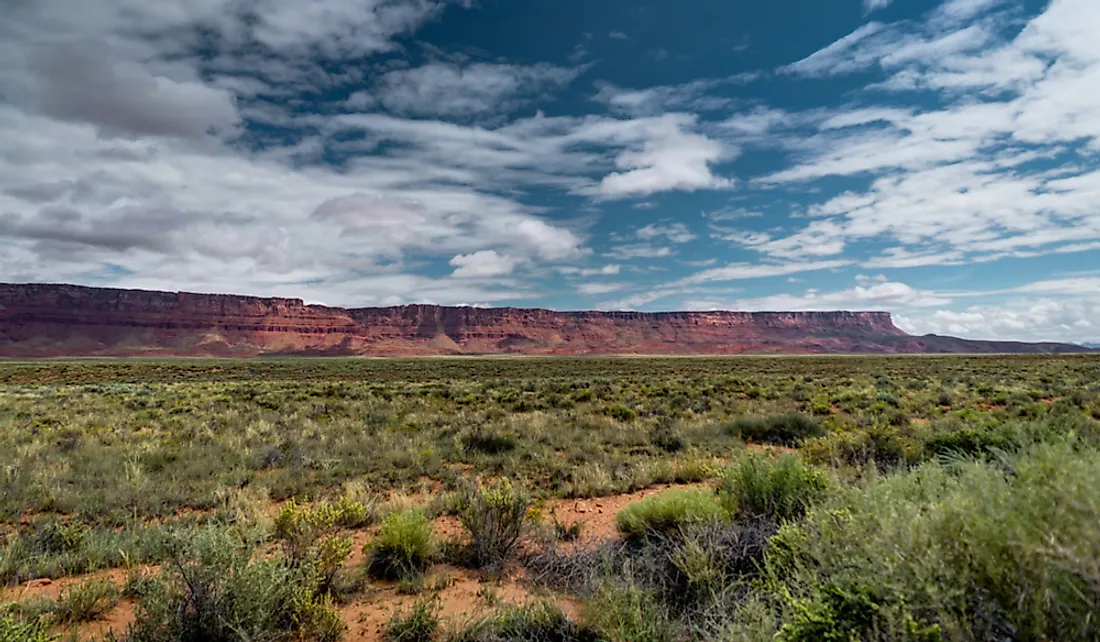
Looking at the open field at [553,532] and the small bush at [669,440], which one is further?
the small bush at [669,440]

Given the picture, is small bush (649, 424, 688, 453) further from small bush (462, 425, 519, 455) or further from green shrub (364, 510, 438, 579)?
green shrub (364, 510, 438, 579)

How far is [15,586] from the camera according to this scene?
4.59 metres

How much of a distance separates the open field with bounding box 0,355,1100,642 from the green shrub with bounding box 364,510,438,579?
0.07 ft

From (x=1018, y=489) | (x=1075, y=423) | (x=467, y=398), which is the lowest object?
(x=467, y=398)

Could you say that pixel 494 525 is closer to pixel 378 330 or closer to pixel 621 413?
pixel 621 413

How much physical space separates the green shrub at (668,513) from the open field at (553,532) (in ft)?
0.10

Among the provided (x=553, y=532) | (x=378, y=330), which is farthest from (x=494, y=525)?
(x=378, y=330)

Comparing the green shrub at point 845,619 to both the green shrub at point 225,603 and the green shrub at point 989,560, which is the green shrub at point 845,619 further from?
the green shrub at point 225,603

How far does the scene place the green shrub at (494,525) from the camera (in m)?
5.12

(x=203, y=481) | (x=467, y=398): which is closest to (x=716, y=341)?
(x=467, y=398)

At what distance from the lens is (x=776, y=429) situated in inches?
450

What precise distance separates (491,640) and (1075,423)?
11886mm

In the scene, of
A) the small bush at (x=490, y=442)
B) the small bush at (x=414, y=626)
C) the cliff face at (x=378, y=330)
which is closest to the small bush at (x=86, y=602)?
the small bush at (x=414, y=626)

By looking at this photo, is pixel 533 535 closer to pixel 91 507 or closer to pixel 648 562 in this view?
pixel 648 562
